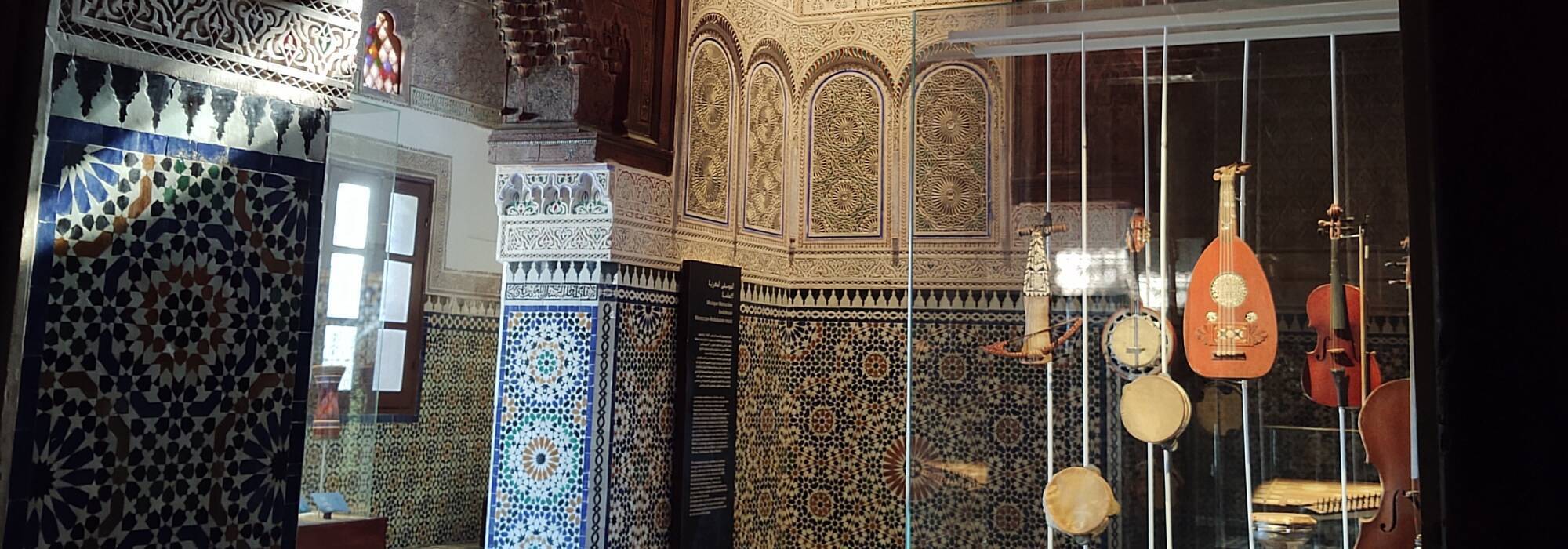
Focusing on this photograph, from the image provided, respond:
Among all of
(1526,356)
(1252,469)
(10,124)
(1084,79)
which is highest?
(1084,79)

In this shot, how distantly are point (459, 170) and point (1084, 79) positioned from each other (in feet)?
16.1

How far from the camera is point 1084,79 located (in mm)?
3539

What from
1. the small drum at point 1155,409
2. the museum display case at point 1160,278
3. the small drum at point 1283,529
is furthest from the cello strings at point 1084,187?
the small drum at point 1283,529

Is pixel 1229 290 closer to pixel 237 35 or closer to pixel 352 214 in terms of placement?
pixel 237 35

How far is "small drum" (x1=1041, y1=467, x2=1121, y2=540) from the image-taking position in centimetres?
332

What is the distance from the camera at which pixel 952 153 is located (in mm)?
3717

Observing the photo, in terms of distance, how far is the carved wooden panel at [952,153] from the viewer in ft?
11.8

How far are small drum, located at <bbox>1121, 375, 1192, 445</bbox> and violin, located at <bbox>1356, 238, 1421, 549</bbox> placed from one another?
1.46ft

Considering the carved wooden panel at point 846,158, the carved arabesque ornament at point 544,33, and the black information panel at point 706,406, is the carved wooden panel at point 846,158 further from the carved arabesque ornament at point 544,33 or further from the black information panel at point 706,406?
the carved arabesque ornament at point 544,33

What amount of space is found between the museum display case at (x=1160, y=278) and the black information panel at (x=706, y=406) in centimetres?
195

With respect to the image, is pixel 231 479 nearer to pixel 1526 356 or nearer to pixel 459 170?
pixel 1526 356

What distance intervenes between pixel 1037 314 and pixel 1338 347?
0.80m

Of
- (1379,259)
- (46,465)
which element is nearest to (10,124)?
(46,465)

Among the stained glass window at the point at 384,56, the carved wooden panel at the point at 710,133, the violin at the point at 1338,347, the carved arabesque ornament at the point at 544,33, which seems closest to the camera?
the violin at the point at 1338,347
